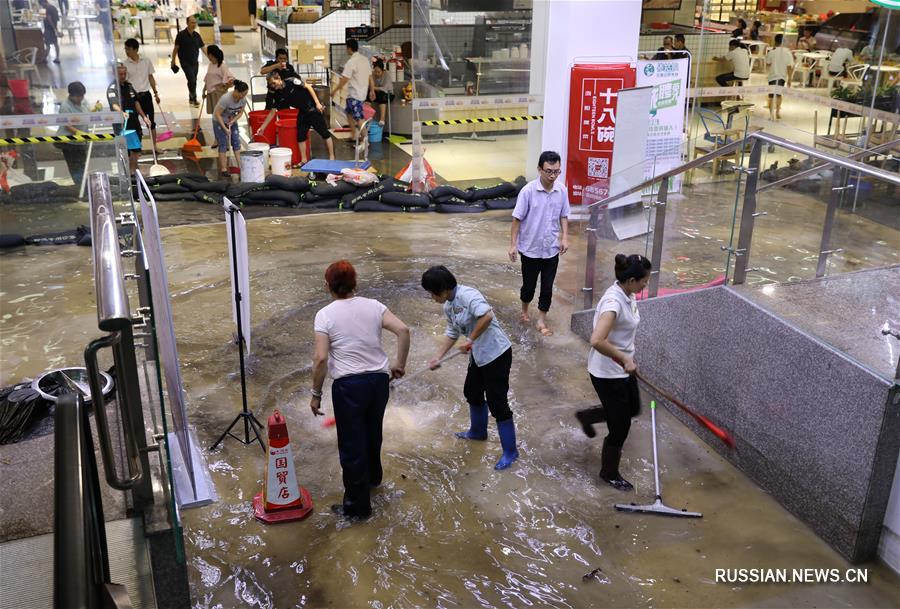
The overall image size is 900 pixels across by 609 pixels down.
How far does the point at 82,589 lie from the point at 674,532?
3.71 metres

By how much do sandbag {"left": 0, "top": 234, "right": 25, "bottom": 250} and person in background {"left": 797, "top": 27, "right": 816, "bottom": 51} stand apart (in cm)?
1017

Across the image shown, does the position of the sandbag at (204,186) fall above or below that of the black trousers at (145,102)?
below

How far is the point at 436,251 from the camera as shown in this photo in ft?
29.5

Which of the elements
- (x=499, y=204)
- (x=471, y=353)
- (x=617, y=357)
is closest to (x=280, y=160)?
(x=499, y=204)

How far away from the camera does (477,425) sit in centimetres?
544

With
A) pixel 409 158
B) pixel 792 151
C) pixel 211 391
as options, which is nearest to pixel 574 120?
pixel 409 158

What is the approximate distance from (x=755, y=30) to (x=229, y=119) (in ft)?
27.0

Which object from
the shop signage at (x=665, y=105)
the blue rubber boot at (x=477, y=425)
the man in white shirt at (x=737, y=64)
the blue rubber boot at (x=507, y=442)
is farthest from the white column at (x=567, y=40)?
the blue rubber boot at (x=507, y=442)

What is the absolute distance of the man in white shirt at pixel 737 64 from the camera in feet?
40.7

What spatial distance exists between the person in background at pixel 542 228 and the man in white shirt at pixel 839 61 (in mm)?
5884

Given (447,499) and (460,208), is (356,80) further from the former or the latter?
(447,499)

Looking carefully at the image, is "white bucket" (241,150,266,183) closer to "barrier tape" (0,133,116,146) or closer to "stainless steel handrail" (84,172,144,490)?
"barrier tape" (0,133,116,146)

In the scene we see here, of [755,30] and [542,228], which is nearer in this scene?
[542,228]

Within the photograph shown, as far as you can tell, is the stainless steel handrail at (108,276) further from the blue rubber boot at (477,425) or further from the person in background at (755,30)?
the person in background at (755,30)
